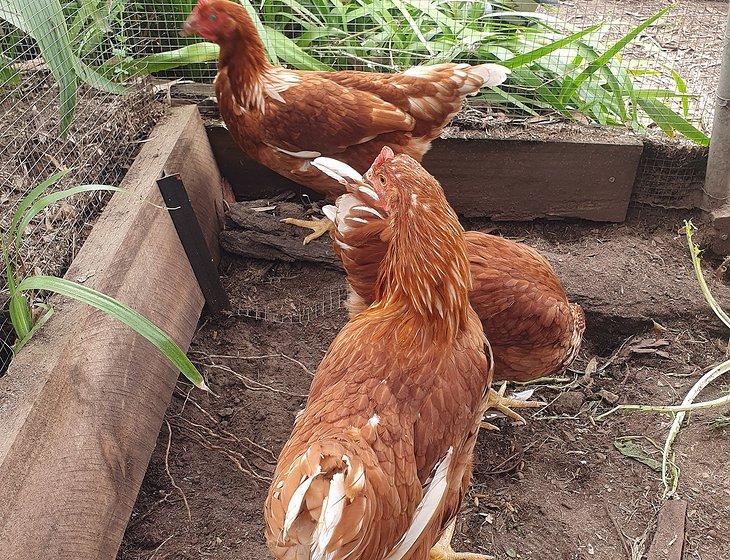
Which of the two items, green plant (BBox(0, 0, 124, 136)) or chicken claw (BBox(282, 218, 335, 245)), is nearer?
green plant (BBox(0, 0, 124, 136))

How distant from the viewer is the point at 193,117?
3318mm

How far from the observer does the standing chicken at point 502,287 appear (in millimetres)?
2295

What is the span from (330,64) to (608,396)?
2.41 metres

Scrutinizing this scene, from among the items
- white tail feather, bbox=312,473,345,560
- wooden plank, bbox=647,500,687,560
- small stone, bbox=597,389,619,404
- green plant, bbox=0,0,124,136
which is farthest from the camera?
small stone, bbox=597,389,619,404

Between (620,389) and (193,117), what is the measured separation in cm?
243

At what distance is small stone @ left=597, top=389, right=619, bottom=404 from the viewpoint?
8.94 ft

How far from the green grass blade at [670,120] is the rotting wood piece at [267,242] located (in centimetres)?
190

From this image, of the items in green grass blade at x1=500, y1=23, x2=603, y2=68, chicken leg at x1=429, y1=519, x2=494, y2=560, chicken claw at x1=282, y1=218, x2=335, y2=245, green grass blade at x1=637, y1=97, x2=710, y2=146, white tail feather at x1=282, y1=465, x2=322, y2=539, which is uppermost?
white tail feather at x1=282, y1=465, x2=322, y2=539

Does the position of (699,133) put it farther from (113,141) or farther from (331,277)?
(113,141)

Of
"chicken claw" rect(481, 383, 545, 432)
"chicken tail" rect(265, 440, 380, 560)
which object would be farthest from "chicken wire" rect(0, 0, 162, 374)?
"chicken claw" rect(481, 383, 545, 432)

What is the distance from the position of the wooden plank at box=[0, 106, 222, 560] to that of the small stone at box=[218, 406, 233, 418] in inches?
9.8

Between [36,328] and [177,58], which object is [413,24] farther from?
[36,328]

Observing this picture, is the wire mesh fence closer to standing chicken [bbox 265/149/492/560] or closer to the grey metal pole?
the grey metal pole

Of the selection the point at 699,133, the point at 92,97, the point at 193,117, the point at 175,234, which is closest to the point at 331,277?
the point at 175,234
